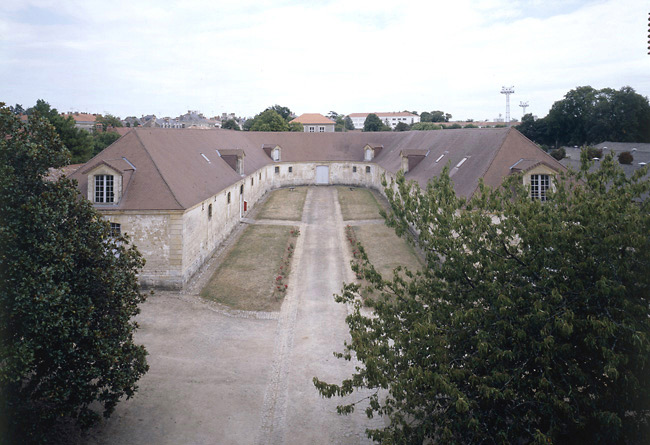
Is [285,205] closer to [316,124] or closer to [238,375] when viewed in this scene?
[238,375]

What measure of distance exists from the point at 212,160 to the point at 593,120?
6719cm

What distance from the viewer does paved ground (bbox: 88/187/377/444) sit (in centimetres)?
1348

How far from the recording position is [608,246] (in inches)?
375

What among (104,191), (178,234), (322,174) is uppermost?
(322,174)

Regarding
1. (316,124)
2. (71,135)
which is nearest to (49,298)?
(71,135)

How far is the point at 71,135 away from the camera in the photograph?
53.4 metres

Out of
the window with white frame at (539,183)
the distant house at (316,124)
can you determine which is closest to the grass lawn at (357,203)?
the window with white frame at (539,183)

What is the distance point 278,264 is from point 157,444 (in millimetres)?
16526

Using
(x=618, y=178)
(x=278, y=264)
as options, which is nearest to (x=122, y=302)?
(x=618, y=178)

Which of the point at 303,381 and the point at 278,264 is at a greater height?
the point at 278,264

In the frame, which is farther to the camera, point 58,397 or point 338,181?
point 338,181

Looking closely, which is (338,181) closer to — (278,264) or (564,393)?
(278,264)

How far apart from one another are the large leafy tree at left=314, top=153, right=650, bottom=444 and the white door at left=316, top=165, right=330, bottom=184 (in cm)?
4982

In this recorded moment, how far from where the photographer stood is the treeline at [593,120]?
243 ft
